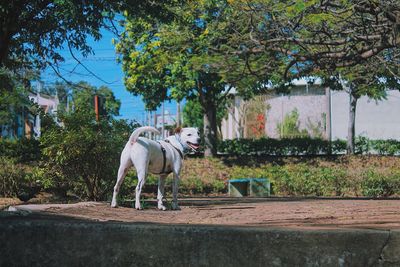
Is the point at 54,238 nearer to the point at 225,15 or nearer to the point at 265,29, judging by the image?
the point at 265,29

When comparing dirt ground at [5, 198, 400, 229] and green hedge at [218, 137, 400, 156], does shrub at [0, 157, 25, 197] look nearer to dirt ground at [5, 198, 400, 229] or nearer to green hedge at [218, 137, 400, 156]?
dirt ground at [5, 198, 400, 229]

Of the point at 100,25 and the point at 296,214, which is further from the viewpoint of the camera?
the point at 100,25

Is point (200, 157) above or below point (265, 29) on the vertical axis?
below

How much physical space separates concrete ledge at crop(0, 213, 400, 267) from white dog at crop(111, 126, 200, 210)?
10.9 ft

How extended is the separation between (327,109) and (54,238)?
31.9m

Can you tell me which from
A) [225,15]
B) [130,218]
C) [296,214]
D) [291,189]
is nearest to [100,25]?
[130,218]

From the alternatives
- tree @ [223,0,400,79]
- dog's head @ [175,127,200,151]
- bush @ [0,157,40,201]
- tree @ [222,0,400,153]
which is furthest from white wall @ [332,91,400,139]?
dog's head @ [175,127,200,151]

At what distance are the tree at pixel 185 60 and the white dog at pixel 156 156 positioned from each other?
5.16m

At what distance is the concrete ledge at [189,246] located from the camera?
5.66 metres

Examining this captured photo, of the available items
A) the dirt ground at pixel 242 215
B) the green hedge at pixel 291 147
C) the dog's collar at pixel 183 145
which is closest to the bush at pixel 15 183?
the dirt ground at pixel 242 215

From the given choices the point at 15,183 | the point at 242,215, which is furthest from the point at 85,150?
the point at 15,183

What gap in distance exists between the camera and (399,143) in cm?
2772

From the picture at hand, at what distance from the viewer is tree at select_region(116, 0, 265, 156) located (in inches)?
676

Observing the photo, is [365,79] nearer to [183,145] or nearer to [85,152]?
[183,145]
